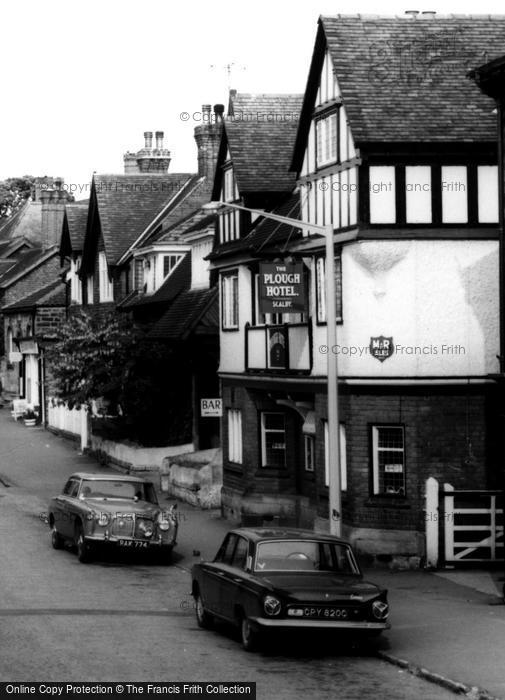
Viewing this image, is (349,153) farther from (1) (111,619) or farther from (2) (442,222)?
(1) (111,619)

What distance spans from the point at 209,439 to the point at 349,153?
A: 1744 cm

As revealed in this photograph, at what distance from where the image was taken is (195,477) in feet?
123

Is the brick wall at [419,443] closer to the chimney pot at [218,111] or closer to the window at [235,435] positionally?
the window at [235,435]

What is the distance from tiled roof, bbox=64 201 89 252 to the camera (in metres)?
59.2

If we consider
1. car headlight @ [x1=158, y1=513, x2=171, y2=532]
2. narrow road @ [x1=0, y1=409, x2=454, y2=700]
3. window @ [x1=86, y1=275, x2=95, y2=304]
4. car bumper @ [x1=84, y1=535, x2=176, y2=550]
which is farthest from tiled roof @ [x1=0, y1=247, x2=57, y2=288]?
car bumper @ [x1=84, y1=535, x2=176, y2=550]

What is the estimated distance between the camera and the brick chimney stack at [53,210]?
243ft

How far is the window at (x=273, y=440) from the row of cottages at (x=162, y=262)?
19.4 feet

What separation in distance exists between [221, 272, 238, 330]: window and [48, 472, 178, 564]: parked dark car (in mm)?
7050

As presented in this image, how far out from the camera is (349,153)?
89.8ft

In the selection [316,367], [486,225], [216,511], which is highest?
[486,225]

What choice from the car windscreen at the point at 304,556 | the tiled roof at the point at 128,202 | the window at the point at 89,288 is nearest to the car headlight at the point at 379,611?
the car windscreen at the point at 304,556

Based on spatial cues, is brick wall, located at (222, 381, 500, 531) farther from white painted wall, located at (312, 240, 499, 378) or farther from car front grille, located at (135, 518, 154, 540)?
car front grille, located at (135, 518, 154, 540)

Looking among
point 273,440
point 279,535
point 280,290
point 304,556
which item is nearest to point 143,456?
point 273,440

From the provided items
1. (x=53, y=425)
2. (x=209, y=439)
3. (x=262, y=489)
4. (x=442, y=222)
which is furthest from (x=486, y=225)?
(x=53, y=425)
